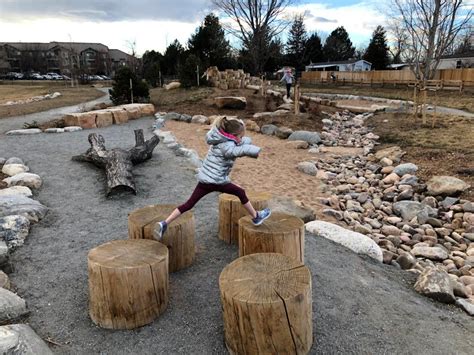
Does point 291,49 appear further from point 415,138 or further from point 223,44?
point 415,138

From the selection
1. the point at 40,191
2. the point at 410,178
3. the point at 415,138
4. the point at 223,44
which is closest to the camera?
the point at 40,191

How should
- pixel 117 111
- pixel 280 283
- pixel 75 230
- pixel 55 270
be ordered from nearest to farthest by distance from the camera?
pixel 280 283 → pixel 55 270 → pixel 75 230 → pixel 117 111

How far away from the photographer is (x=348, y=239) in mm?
4961

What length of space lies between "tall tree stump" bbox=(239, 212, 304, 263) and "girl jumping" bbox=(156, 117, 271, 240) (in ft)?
0.39

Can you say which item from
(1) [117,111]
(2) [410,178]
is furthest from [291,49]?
(2) [410,178]

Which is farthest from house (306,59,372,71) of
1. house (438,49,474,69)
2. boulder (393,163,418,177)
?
boulder (393,163,418,177)

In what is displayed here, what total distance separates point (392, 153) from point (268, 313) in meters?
8.68

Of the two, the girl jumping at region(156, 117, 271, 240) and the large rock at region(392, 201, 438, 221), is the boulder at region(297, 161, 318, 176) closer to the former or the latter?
the large rock at region(392, 201, 438, 221)

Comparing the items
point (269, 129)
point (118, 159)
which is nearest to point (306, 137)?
point (269, 129)

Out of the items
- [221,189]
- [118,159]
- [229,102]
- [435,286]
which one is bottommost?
[435,286]

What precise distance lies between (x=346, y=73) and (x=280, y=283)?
121 feet

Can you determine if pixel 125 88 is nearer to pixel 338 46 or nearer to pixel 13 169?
pixel 13 169

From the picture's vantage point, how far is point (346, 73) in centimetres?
3697

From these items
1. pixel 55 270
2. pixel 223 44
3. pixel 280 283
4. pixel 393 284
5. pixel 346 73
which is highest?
pixel 223 44
